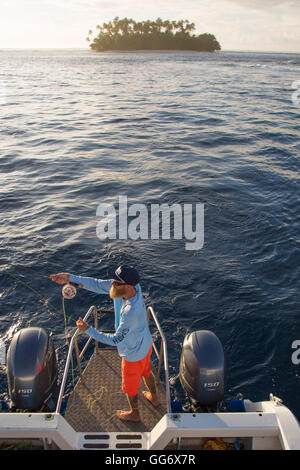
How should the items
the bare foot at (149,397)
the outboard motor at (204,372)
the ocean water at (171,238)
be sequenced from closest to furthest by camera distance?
the outboard motor at (204,372), the bare foot at (149,397), the ocean water at (171,238)

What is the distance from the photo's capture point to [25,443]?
3.67 m

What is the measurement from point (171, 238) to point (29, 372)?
23.5 ft

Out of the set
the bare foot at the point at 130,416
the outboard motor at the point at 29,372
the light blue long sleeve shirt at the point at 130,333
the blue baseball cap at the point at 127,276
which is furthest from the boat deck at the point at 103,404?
the blue baseball cap at the point at 127,276

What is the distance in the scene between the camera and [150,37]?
143125 millimetres

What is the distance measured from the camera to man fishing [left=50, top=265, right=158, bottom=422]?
4.33 metres

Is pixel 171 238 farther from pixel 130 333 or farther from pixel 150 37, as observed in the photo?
pixel 150 37

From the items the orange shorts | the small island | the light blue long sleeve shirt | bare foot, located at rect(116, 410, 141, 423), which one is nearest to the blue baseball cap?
the light blue long sleeve shirt

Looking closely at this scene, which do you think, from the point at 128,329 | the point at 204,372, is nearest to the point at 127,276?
the point at 128,329

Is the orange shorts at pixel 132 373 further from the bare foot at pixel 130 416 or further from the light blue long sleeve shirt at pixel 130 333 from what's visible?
the bare foot at pixel 130 416

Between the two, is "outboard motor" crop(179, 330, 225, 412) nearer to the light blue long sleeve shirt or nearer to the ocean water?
the light blue long sleeve shirt

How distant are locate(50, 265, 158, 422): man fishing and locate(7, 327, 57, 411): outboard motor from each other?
103 centimetres

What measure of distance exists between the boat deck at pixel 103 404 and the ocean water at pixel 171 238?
134cm

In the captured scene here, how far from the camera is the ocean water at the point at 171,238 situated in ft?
26.1
